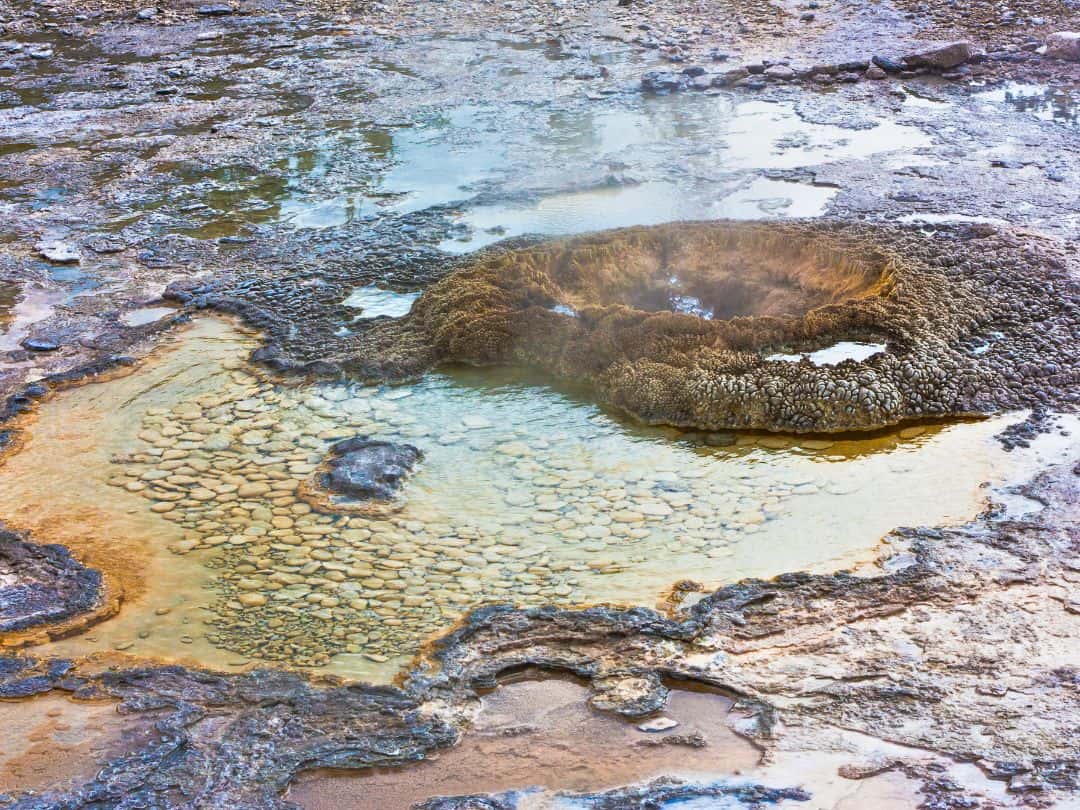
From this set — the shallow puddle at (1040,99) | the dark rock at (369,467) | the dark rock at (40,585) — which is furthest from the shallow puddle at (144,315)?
the shallow puddle at (1040,99)

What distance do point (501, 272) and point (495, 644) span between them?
2.00 metres

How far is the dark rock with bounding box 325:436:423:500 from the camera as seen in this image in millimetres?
3076

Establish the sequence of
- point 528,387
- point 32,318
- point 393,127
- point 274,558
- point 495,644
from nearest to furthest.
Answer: point 495,644, point 274,558, point 528,387, point 32,318, point 393,127

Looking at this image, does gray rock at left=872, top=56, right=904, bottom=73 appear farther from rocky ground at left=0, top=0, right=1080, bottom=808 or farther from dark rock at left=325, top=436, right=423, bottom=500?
dark rock at left=325, top=436, right=423, bottom=500

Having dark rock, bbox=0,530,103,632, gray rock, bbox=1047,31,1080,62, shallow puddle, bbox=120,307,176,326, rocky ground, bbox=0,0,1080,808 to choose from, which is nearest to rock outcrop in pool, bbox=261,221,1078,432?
rocky ground, bbox=0,0,1080,808

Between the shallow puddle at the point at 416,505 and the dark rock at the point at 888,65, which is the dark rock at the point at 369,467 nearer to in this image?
the shallow puddle at the point at 416,505

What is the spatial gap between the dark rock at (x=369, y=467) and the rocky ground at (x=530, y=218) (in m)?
0.65

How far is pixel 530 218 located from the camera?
4812 mm

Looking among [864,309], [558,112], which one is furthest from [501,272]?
[558,112]

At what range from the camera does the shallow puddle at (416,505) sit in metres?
2.62

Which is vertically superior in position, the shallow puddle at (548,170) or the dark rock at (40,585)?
the shallow puddle at (548,170)

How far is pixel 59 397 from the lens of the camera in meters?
3.66

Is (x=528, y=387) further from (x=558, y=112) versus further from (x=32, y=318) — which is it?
(x=558, y=112)

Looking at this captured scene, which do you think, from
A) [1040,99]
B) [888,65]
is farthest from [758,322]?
[888,65]
